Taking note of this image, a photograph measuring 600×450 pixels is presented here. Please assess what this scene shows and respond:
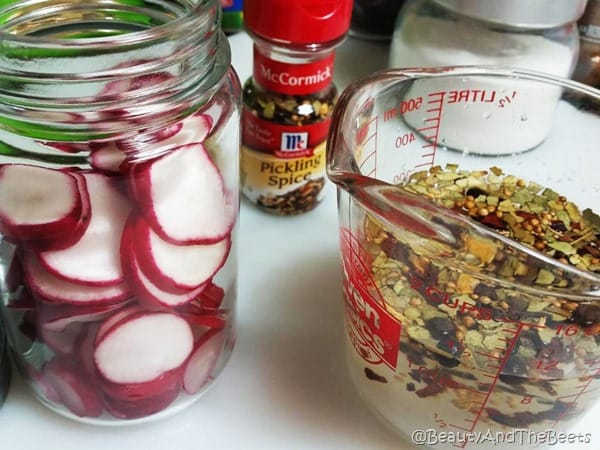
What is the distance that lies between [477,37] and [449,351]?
15.8 inches

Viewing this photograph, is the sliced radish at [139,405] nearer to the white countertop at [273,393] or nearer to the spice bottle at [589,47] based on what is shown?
the white countertop at [273,393]

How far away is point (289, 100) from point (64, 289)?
28 cm

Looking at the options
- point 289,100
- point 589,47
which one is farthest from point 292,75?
point 589,47

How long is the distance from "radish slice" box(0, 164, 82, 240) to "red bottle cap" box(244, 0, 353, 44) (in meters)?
0.23

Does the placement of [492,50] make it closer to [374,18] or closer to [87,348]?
[374,18]

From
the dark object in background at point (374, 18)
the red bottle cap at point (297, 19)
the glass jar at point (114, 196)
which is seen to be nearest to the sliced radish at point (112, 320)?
the glass jar at point (114, 196)

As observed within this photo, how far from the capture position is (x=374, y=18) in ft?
3.02

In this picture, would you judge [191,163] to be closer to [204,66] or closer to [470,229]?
[204,66]

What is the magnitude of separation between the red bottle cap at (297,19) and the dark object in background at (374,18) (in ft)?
1.24

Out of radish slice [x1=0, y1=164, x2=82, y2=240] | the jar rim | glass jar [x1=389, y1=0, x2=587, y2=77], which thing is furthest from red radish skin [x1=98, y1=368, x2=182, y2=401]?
glass jar [x1=389, y1=0, x2=587, y2=77]

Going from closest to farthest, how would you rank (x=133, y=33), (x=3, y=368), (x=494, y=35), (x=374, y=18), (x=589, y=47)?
(x=133, y=33) < (x=3, y=368) < (x=494, y=35) < (x=589, y=47) < (x=374, y=18)

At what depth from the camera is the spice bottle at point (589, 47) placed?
773 mm

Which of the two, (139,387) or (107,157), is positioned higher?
(107,157)

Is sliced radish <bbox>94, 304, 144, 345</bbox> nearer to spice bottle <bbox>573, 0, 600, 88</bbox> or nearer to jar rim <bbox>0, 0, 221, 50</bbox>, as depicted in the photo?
jar rim <bbox>0, 0, 221, 50</bbox>
